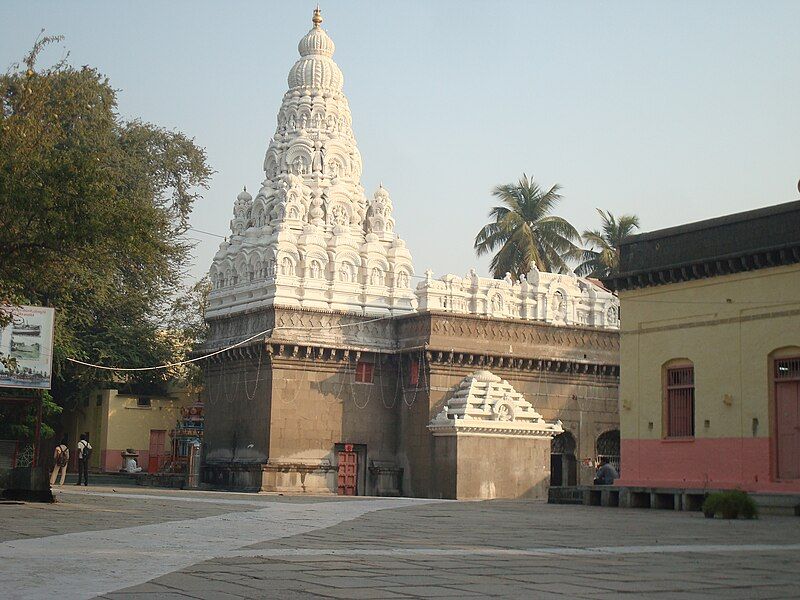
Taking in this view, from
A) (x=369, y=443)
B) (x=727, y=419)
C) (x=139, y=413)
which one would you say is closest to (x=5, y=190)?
(x=727, y=419)

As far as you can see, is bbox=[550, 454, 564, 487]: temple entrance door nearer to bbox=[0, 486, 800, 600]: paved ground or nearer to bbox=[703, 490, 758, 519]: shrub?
bbox=[703, 490, 758, 519]: shrub

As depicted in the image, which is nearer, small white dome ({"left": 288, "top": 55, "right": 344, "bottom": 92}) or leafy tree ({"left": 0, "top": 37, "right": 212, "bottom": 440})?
leafy tree ({"left": 0, "top": 37, "right": 212, "bottom": 440})

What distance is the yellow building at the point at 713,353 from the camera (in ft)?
82.4

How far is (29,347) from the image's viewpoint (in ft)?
81.6

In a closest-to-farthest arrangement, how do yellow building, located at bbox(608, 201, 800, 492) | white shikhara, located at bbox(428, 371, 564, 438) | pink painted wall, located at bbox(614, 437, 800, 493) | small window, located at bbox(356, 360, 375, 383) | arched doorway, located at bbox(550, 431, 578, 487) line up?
yellow building, located at bbox(608, 201, 800, 492), pink painted wall, located at bbox(614, 437, 800, 493), white shikhara, located at bbox(428, 371, 564, 438), small window, located at bbox(356, 360, 375, 383), arched doorway, located at bbox(550, 431, 578, 487)

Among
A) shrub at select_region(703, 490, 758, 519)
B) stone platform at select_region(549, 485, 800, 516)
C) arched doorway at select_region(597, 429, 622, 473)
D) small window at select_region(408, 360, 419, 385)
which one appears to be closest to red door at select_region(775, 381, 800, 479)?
stone platform at select_region(549, 485, 800, 516)

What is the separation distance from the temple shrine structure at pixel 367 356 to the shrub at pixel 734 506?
1735cm

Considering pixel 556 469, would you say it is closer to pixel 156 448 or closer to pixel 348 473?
pixel 348 473

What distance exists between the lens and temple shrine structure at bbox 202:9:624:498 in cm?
3903

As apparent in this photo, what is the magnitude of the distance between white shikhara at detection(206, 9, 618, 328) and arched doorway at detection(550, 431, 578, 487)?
434cm

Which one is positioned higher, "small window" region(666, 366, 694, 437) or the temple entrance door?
"small window" region(666, 366, 694, 437)

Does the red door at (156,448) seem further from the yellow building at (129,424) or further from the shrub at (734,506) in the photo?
the shrub at (734,506)

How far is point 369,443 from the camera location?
135 ft

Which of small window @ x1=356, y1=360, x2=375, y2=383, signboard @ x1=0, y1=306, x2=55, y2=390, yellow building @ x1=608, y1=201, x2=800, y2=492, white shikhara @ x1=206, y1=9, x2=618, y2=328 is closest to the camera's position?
signboard @ x1=0, y1=306, x2=55, y2=390
